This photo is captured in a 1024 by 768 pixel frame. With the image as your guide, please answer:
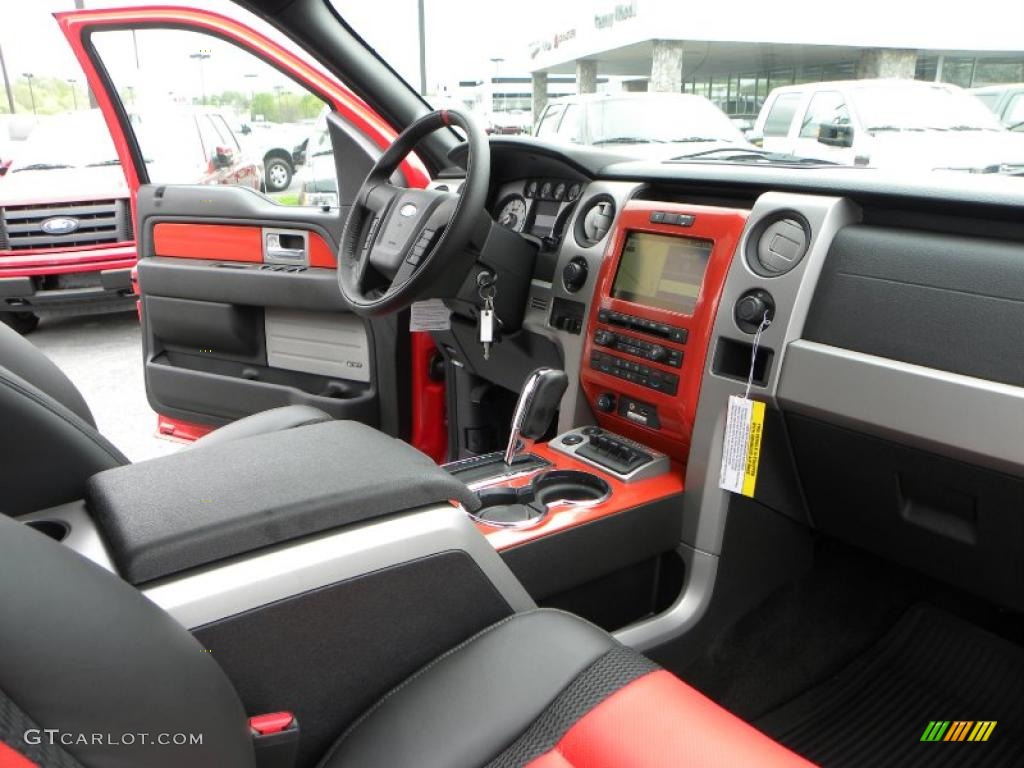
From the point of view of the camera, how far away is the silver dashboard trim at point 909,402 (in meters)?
1.11

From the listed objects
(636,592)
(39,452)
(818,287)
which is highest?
(818,287)

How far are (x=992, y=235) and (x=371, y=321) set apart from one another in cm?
167

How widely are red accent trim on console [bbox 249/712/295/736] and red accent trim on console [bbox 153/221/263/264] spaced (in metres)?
1.91

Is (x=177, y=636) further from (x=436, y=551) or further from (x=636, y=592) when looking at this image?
(x=636, y=592)

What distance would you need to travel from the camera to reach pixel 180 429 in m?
2.82

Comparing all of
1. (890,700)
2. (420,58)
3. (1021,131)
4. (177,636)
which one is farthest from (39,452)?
(420,58)

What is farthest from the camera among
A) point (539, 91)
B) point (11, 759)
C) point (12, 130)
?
point (12, 130)

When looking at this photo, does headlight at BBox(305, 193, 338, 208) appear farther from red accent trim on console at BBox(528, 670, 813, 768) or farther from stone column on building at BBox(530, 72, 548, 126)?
stone column on building at BBox(530, 72, 548, 126)

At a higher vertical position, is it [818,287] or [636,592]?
[818,287]

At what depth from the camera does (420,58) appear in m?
2.82

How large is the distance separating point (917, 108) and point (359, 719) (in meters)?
2.42

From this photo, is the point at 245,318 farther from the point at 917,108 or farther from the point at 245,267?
the point at 917,108

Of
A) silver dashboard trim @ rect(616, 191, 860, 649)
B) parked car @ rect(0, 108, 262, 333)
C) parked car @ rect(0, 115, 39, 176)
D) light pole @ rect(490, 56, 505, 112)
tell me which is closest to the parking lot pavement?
parked car @ rect(0, 108, 262, 333)

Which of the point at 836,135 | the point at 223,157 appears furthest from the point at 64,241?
the point at 836,135
